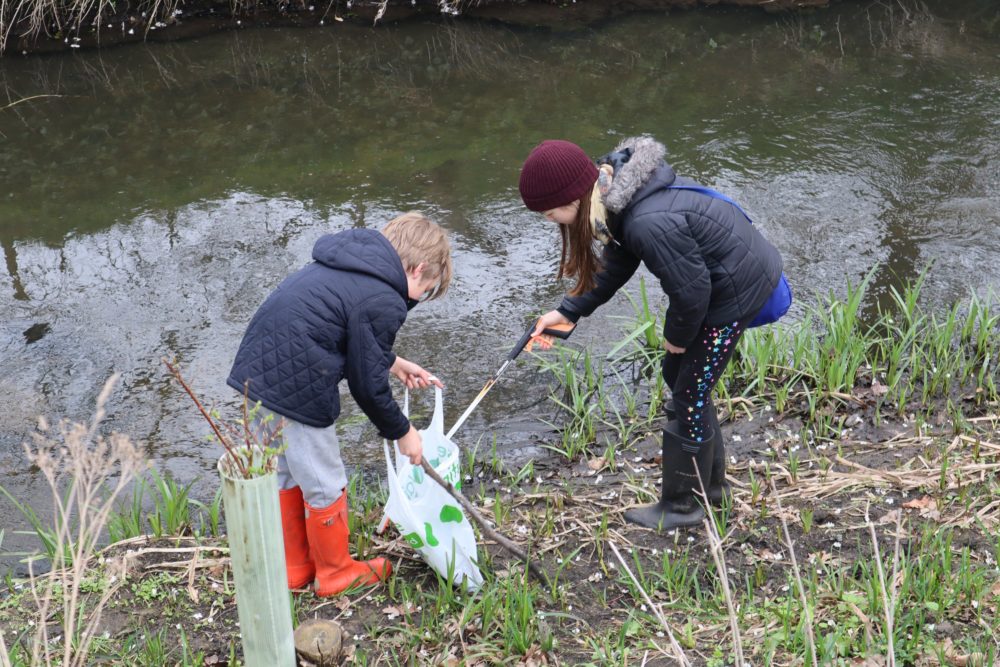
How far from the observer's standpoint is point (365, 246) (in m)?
2.77

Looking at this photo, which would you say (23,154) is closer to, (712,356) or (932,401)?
(712,356)

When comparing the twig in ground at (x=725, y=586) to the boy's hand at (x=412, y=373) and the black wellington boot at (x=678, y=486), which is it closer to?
the black wellington boot at (x=678, y=486)

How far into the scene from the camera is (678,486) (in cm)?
331

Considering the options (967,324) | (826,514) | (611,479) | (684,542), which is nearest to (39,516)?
(611,479)

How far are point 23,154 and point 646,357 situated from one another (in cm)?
516

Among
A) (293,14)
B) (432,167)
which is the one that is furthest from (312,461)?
(293,14)

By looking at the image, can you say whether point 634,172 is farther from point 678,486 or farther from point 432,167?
point 432,167

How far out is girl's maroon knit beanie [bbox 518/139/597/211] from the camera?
277 centimetres

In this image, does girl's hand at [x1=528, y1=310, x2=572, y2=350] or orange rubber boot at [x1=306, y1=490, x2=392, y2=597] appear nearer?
orange rubber boot at [x1=306, y1=490, x2=392, y2=597]

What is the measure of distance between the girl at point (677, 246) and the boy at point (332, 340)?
42 cm

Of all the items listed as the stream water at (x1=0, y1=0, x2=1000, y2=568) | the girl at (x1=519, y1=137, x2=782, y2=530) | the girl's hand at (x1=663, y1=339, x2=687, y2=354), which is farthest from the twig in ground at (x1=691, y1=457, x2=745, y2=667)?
the stream water at (x1=0, y1=0, x2=1000, y2=568)

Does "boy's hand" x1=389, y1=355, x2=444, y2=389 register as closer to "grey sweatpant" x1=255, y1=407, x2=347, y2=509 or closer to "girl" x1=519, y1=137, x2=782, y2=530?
"grey sweatpant" x1=255, y1=407, x2=347, y2=509

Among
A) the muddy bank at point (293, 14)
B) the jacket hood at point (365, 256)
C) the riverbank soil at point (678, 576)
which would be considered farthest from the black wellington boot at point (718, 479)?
the muddy bank at point (293, 14)

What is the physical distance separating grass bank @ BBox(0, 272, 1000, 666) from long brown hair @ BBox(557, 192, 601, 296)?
89cm
